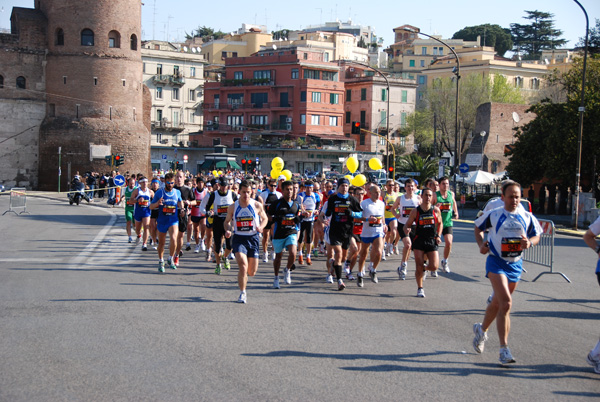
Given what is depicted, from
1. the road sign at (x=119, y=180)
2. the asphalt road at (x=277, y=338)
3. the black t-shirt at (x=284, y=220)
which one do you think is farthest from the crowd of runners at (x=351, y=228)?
the road sign at (x=119, y=180)

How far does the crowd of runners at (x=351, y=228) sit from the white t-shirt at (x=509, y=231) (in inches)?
0.4

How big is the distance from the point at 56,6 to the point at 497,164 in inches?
1521

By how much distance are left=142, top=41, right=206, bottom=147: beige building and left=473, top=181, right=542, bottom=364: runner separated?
80.2 metres

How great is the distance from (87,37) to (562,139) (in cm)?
3834

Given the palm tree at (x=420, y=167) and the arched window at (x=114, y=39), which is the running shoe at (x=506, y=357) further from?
the arched window at (x=114, y=39)

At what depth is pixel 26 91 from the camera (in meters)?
55.3

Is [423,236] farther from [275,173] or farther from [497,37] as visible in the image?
[497,37]

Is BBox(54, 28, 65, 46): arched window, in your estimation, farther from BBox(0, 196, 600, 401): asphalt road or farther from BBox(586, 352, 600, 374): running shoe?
BBox(586, 352, 600, 374): running shoe

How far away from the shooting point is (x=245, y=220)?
34.0ft

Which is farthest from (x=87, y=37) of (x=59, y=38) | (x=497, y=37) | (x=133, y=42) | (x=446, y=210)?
(x=497, y=37)

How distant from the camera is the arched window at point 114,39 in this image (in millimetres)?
54434

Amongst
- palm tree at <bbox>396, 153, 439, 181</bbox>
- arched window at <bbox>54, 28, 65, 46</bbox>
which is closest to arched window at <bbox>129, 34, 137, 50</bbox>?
arched window at <bbox>54, 28, 65, 46</bbox>

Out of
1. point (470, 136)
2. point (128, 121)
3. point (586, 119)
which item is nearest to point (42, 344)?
point (586, 119)

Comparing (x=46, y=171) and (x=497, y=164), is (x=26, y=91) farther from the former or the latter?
(x=497, y=164)
